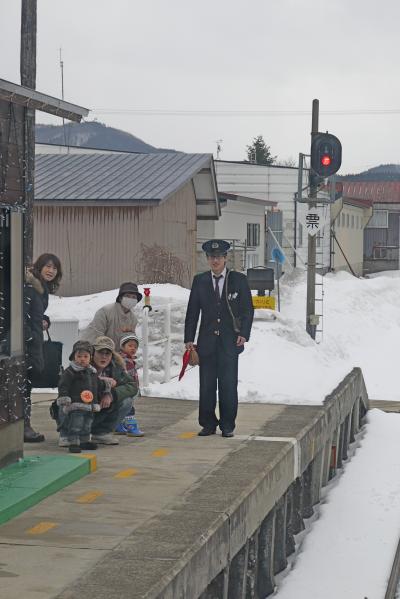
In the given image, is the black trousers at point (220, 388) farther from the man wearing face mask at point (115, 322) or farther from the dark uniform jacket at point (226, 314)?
the man wearing face mask at point (115, 322)

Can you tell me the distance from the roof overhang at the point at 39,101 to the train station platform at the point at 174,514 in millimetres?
2704

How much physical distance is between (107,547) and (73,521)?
72 centimetres

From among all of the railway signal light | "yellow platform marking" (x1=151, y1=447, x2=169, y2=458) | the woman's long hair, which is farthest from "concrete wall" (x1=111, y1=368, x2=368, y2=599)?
the railway signal light

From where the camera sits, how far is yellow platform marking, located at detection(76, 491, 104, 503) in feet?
25.8

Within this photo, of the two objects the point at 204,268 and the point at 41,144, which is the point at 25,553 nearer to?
the point at 204,268

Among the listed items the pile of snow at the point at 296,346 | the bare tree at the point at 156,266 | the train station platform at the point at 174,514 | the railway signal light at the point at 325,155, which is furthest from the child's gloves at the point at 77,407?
the bare tree at the point at 156,266

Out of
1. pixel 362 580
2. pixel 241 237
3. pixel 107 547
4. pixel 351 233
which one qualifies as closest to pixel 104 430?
pixel 362 580

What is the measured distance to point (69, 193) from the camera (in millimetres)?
28531

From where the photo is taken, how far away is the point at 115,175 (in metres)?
30.3

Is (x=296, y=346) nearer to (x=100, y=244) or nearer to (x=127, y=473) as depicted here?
(x=100, y=244)

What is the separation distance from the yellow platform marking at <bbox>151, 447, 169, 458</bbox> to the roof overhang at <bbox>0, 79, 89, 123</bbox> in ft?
9.21

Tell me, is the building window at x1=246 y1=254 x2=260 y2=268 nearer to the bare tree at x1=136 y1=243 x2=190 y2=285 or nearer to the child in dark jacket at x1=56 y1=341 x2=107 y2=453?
the bare tree at x1=136 y1=243 x2=190 y2=285

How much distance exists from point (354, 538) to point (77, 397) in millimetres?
3000

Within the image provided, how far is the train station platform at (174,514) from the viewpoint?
5984 mm
